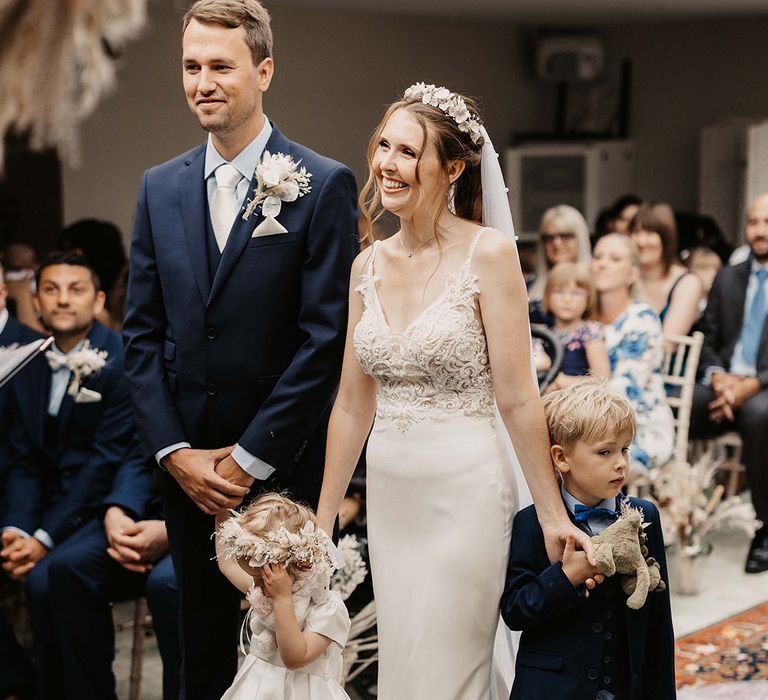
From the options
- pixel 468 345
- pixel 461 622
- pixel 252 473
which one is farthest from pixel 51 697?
pixel 468 345

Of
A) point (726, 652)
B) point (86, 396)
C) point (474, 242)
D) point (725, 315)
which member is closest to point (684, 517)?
point (726, 652)

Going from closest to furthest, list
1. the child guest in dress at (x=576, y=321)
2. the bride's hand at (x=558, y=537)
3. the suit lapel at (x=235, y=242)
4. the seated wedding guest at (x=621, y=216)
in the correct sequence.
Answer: the bride's hand at (x=558, y=537) < the suit lapel at (x=235, y=242) < the child guest in dress at (x=576, y=321) < the seated wedding guest at (x=621, y=216)

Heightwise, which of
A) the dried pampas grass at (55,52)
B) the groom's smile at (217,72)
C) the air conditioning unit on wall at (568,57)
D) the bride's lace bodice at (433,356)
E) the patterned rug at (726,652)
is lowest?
the patterned rug at (726,652)

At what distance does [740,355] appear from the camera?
680 centimetres

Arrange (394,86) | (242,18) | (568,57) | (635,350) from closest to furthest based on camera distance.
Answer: (242,18)
(635,350)
(394,86)
(568,57)

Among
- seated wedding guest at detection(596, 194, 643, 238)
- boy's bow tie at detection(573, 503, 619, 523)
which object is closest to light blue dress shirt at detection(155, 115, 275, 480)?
boy's bow tie at detection(573, 503, 619, 523)

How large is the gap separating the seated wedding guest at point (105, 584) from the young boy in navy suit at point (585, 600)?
4.60 feet

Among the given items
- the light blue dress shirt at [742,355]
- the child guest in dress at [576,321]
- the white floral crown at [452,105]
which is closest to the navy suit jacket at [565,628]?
the white floral crown at [452,105]

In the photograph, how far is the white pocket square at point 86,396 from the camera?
434cm

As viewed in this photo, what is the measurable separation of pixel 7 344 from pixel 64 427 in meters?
0.45

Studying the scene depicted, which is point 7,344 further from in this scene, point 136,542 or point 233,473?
point 233,473

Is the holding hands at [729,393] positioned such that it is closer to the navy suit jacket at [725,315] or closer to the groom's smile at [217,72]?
the navy suit jacket at [725,315]

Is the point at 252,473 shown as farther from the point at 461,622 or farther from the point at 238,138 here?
the point at 238,138

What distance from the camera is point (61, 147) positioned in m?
8.24
